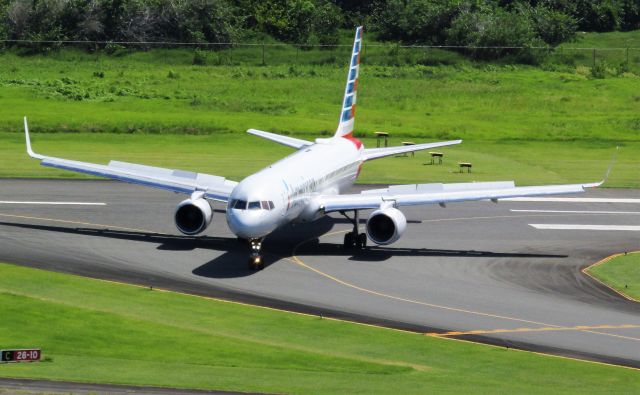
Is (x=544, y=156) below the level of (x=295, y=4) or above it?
below

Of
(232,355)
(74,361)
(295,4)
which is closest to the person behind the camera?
(74,361)

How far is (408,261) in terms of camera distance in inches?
2345

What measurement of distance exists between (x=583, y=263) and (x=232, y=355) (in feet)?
78.0

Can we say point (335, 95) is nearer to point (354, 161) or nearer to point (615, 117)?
point (615, 117)

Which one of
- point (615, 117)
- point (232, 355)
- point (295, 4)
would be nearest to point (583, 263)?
point (232, 355)

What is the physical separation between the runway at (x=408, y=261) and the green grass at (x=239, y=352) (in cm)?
252

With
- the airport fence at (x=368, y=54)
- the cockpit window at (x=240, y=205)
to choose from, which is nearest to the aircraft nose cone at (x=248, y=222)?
the cockpit window at (x=240, y=205)

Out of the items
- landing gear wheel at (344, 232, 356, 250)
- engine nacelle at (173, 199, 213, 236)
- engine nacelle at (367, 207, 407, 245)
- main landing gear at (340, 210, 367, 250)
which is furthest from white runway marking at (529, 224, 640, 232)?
engine nacelle at (173, 199, 213, 236)

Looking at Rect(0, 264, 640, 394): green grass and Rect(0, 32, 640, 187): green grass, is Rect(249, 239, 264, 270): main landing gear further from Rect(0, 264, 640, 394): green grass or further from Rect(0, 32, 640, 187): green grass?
Rect(0, 32, 640, 187): green grass

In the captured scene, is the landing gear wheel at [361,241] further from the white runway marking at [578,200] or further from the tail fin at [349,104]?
the white runway marking at [578,200]

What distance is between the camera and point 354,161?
68.4 m

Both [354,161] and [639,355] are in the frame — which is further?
[354,161]

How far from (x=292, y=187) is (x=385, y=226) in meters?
4.78

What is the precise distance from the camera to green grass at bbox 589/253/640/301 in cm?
5550
